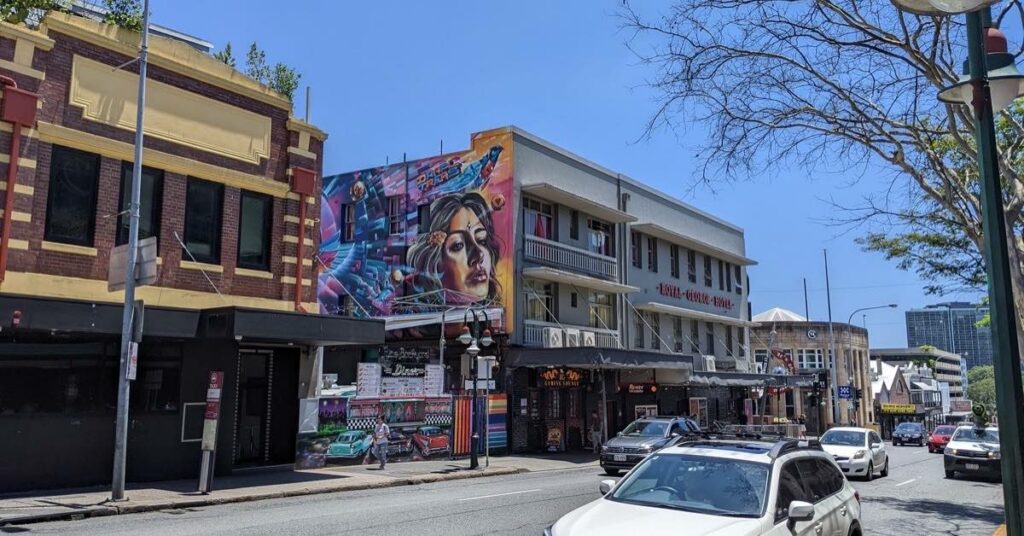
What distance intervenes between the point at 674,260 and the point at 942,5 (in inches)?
1451

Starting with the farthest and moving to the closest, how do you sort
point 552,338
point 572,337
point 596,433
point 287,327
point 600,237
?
point 600,237, point 572,337, point 596,433, point 552,338, point 287,327

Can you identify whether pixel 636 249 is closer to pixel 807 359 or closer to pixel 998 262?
pixel 998 262

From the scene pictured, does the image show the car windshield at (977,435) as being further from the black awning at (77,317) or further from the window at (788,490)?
the black awning at (77,317)

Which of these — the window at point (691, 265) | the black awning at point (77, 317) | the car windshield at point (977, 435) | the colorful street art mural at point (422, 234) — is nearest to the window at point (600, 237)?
the colorful street art mural at point (422, 234)

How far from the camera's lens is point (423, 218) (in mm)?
32188

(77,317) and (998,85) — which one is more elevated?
(998,85)

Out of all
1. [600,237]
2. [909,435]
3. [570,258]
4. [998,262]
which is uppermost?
[600,237]

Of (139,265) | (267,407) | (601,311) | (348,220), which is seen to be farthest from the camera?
(601,311)

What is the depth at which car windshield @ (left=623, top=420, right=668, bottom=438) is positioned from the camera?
22.5m

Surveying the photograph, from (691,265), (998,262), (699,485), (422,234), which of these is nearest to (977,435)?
(422,234)

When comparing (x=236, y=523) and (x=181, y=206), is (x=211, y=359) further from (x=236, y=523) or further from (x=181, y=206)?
(x=236, y=523)

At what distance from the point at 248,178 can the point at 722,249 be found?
3241 centimetres

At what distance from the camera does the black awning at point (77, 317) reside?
1391 cm

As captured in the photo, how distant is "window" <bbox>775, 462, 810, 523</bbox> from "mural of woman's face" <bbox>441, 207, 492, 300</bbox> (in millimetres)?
22846
